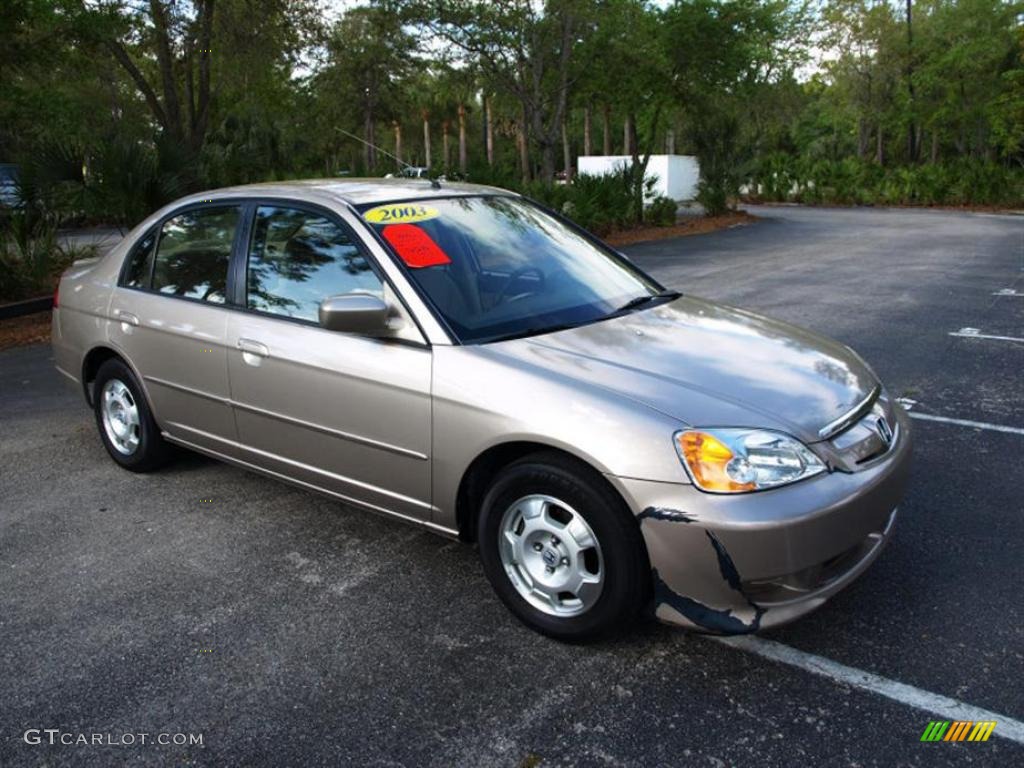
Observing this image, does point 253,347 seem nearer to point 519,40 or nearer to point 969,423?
point 969,423

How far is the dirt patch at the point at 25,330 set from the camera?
8992mm

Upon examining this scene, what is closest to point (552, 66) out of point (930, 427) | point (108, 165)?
point (108, 165)

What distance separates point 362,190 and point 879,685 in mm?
3013

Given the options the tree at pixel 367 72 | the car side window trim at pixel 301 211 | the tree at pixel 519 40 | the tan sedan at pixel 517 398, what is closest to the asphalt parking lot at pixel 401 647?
the tan sedan at pixel 517 398

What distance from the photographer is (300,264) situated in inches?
157

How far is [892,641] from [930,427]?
8.93 feet

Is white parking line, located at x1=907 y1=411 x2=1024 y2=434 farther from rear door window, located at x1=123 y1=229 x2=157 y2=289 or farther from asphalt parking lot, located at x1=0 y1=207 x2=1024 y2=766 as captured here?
rear door window, located at x1=123 y1=229 x2=157 y2=289

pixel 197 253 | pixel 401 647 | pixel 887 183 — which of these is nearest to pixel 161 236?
pixel 197 253

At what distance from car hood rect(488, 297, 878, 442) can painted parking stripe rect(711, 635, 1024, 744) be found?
2.54 feet

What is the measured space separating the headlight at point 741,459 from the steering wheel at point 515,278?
120 centimetres

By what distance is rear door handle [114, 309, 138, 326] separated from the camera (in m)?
4.69

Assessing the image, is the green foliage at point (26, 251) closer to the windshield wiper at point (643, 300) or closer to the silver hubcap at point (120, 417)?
the silver hubcap at point (120, 417)

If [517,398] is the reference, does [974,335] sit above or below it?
below

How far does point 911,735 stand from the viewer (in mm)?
2611
